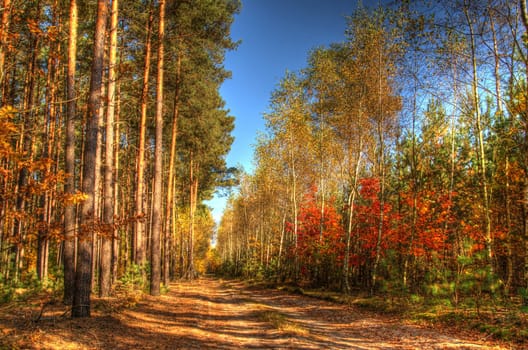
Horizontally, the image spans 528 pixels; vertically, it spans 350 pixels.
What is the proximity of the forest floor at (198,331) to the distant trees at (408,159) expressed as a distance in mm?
2451

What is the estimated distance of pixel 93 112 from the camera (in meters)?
9.24

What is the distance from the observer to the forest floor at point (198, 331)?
706cm

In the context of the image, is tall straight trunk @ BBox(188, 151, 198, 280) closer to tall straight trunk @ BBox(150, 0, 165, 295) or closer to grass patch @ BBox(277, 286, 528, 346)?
tall straight trunk @ BBox(150, 0, 165, 295)

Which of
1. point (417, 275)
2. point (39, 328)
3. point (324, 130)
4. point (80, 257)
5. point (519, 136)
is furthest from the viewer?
point (324, 130)

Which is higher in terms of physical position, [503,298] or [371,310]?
[503,298]

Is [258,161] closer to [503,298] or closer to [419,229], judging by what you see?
[419,229]

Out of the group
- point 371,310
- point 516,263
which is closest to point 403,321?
point 371,310

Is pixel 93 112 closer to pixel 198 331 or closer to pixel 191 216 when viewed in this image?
pixel 198 331

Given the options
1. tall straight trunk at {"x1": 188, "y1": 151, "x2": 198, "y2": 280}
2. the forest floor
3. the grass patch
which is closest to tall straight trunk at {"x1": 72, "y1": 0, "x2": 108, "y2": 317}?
the forest floor

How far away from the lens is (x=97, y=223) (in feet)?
23.6

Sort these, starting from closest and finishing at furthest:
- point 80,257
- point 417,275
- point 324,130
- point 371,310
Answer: point 80,257 → point 371,310 → point 417,275 → point 324,130

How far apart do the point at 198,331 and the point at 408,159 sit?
45.4 ft

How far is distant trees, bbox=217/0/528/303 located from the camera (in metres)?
10.9

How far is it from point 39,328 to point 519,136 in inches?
525
